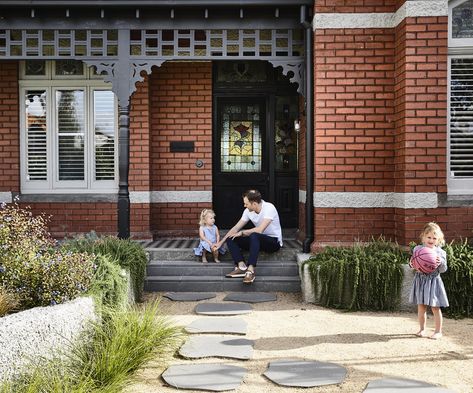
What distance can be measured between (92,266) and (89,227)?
4730 millimetres

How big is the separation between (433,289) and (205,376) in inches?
106

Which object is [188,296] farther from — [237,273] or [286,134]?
[286,134]

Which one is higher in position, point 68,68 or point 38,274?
point 68,68

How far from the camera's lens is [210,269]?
8.72 meters

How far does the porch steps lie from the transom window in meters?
2.41

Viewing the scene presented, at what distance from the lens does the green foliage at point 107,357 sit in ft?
13.6

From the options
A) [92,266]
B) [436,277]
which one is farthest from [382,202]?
[92,266]

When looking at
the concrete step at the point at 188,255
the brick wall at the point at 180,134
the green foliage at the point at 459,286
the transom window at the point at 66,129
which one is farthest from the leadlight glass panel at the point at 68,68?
the green foliage at the point at 459,286

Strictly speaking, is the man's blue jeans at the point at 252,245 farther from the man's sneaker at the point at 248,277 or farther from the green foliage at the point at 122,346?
the green foliage at the point at 122,346

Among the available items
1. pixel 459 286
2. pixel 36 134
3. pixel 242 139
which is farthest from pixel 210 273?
pixel 36 134

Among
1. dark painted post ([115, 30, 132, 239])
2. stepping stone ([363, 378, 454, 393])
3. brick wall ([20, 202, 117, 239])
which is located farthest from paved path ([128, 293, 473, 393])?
brick wall ([20, 202, 117, 239])

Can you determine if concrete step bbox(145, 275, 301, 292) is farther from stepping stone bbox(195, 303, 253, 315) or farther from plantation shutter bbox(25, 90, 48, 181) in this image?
plantation shutter bbox(25, 90, 48, 181)

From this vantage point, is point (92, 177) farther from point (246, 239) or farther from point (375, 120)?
point (375, 120)

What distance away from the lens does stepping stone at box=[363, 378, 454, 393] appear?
4486 mm
